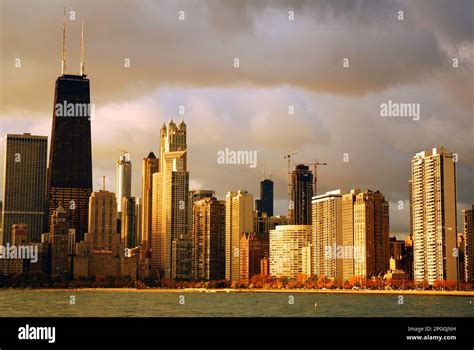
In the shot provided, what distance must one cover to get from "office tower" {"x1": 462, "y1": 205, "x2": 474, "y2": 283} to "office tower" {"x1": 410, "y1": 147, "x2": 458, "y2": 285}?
4821mm

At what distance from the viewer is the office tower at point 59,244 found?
184000mm

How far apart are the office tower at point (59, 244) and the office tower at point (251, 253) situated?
3756 centimetres

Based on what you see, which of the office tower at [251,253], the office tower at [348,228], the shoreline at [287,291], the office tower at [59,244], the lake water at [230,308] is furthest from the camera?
the office tower at [251,253]

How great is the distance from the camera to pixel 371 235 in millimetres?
170625

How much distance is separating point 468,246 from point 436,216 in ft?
42.0

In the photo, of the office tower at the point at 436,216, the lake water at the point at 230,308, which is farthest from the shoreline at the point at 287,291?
the office tower at the point at 436,216

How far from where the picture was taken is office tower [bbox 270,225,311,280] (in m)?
189

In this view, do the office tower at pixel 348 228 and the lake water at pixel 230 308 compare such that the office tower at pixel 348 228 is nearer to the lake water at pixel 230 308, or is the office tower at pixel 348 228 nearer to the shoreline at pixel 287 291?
the shoreline at pixel 287 291

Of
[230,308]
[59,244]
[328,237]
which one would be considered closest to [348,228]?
[328,237]

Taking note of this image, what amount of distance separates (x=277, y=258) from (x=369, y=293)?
43.8m

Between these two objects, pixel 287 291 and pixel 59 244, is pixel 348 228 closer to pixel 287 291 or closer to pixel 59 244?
pixel 287 291

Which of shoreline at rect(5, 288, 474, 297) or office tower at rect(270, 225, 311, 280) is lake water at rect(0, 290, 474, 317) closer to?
shoreline at rect(5, 288, 474, 297)
